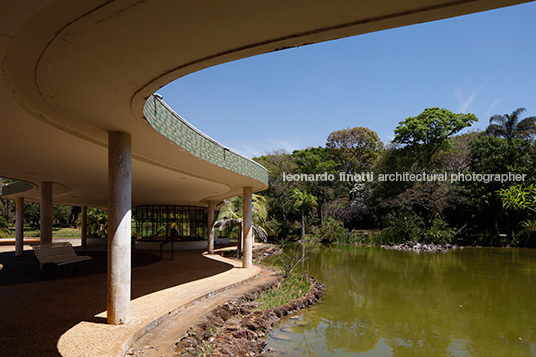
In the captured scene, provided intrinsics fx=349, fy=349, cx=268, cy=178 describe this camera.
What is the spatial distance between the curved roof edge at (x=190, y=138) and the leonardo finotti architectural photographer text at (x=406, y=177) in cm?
2224

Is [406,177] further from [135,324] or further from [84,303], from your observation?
[135,324]

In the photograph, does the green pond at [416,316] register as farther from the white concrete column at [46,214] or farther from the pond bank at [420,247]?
the pond bank at [420,247]

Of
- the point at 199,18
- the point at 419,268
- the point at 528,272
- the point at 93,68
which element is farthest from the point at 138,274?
the point at 528,272

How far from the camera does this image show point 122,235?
5.31 meters

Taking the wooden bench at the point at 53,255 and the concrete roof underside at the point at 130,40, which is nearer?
the concrete roof underside at the point at 130,40

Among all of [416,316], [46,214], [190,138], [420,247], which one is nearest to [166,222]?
[46,214]

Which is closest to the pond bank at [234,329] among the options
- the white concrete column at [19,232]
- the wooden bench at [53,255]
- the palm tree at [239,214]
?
the wooden bench at [53,255]

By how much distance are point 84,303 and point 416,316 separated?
7151 mm

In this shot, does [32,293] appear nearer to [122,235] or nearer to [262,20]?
[122,235]

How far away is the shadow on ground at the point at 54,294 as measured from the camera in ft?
15.6

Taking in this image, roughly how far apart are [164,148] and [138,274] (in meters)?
5.49

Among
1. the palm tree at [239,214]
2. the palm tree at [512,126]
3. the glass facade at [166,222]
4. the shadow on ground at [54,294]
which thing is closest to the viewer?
the shadow on ground at [54,294]

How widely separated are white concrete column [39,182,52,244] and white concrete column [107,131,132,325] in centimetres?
702

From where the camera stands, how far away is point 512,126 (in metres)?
28.0
